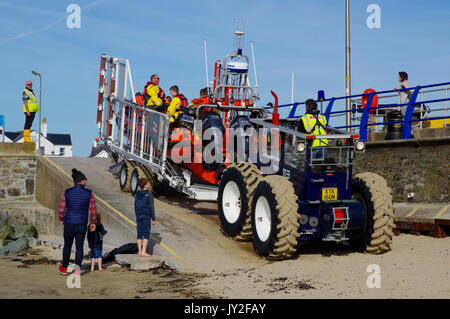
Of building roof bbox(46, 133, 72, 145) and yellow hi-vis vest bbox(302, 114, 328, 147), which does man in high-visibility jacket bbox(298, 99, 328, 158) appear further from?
building roof bbox(46, 133, 72, 145)

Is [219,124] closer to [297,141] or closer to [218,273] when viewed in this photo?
[297,141]

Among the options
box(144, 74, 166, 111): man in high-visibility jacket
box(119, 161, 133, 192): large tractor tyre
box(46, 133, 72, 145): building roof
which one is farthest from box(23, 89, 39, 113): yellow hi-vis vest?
box(46, 133, 72, 145): building roof

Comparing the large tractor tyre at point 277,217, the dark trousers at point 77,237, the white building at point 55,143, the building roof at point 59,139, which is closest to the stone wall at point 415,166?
the large tractor tyre at point 277,217

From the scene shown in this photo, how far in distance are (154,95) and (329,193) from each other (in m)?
6.23

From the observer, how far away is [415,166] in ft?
44.3

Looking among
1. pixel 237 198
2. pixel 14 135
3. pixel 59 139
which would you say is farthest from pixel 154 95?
pixel 59 139

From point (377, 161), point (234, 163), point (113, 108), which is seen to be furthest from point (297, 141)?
point (113, 108)

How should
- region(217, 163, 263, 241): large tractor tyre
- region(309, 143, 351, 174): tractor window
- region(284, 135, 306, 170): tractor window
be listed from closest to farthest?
1. region(309, 143, 351, 174): tractor window
2. region(284, 135, 306, 170): tractor window
3. region(217, 163, 263, 241): large tractor tyre

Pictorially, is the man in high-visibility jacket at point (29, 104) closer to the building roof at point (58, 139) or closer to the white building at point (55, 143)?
the white building at point (55, 143)

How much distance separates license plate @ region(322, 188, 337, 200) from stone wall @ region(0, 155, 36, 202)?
38.3 ft

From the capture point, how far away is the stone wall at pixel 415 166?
504 inches

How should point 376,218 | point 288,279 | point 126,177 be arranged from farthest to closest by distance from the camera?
point 126,177
point 376,218
point 288,279

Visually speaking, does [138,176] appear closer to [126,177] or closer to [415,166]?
[126,177]

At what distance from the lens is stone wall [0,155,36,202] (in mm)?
17891
